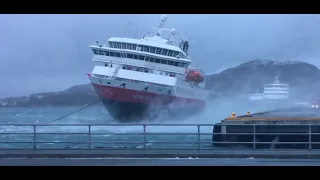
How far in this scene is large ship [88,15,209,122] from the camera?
51188 mm

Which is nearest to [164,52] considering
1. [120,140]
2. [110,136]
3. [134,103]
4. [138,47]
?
[138,47]

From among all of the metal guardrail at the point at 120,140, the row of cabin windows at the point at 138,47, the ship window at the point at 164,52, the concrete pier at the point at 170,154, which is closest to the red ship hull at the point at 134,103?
the row of cabin windows at the point at 138,47

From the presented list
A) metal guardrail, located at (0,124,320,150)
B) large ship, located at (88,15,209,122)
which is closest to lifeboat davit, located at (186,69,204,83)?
large ship, located at (88,15,209,122)

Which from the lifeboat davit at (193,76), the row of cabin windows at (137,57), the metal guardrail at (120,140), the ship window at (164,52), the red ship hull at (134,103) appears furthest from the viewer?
the lifeboat davit at (193,76)

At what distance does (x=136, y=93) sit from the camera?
5084 cm

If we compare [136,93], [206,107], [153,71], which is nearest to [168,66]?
[153,71]

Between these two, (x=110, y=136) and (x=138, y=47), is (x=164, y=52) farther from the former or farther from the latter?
(x=110, y=136)

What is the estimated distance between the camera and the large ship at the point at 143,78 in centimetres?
5119

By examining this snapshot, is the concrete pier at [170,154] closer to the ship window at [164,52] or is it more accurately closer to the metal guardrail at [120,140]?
the metal guardrail at [120,140]

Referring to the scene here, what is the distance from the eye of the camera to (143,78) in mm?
51594

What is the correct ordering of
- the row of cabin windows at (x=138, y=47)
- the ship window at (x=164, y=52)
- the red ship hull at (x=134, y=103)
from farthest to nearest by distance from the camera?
the ship window at (x=164, y=52) → the row of cabin windows at (x=138, y=47) → the red ship hull at (x=134, y=103)
